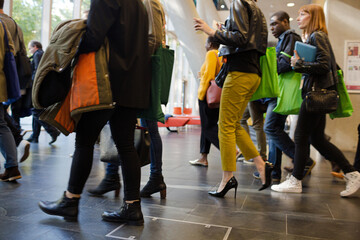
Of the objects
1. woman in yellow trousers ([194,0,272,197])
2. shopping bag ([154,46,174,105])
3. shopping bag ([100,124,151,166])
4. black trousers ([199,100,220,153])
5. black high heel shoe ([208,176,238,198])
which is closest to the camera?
shopping bag ([154,46,174,105])

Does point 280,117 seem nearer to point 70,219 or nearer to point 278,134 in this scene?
point 278,134

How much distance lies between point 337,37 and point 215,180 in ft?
16.2

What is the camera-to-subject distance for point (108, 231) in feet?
6.38

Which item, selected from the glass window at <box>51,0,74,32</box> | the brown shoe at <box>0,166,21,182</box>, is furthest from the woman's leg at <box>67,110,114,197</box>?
the glass window at <box>51,0,74,32</box>

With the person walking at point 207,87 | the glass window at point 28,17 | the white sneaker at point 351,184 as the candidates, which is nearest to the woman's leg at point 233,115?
the white sneaker at point 351,184

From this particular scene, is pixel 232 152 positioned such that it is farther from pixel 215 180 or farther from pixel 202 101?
pixel 202 101

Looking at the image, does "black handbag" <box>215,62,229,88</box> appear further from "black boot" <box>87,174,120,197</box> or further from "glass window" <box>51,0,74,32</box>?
"glass window" <box>51,0,74,32</box>

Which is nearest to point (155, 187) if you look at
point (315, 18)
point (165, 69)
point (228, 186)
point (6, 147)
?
point (228, 186)

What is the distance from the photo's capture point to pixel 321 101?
2.94 metres

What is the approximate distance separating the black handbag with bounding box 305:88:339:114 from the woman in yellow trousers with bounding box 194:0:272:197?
51cm

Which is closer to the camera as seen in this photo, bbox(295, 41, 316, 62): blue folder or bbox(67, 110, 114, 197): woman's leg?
bbox(67, 110, 114, 197): woman's leg

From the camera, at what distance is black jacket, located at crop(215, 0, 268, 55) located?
2.58 metres

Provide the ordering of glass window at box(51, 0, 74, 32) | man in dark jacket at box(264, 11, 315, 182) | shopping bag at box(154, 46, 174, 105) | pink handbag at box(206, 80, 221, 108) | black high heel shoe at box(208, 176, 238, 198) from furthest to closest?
glass window at box(51, 0, 74, 32) < pink handbag at box(206, 80, 221, 108) < man in dark jacket at box(264, 11, 315, 182) < black high heel shoe at box(208, 176, 238, 198) < shopping bag at box(154, 46, 174, 105)

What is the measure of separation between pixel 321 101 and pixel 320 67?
30cm
